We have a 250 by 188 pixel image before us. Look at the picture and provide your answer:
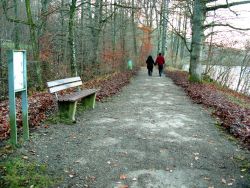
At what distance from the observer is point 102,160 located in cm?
557

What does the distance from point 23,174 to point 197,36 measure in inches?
548

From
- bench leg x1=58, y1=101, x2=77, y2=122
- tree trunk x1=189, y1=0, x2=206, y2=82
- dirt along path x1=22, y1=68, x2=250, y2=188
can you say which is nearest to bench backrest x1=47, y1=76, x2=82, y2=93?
bench leg x1=58, y1=101, x2=77, y2=122

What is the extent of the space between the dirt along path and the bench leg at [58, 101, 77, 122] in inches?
10.7

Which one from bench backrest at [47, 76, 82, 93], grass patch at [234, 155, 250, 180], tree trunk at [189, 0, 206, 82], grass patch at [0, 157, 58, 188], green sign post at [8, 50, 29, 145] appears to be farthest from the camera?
tree trunk at [189, 0, 206, 82]

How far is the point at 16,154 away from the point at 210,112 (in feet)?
21.7

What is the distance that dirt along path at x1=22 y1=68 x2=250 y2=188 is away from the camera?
489 centimetres

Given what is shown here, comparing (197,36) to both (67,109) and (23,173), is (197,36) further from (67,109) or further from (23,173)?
(23,173)

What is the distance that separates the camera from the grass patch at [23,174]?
4.48 metres

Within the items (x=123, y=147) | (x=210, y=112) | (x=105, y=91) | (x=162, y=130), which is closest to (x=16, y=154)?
(x=123, y=147)

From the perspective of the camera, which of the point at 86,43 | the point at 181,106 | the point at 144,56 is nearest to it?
the point at 181,106

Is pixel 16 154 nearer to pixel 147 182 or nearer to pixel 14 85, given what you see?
pixel 14 85

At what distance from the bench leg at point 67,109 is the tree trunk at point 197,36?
1068 cm

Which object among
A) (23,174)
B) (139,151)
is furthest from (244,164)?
(23,174)

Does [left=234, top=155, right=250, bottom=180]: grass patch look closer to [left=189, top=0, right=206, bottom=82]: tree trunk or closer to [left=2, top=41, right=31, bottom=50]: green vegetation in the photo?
[left=189, top=0, right=206, bottom=82]: tree trunk
